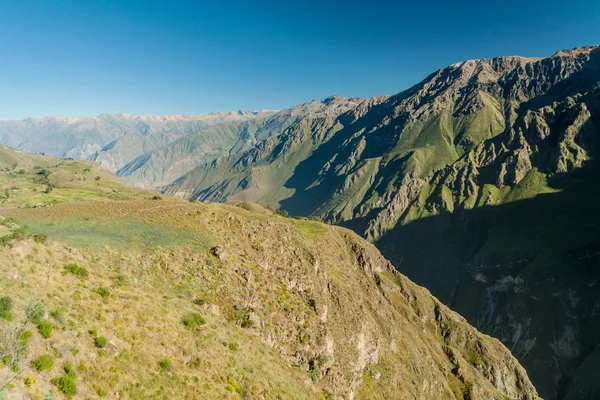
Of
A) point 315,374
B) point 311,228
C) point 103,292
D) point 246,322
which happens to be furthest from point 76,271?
point 311,228

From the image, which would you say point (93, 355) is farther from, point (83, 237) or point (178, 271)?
point (83, 237)

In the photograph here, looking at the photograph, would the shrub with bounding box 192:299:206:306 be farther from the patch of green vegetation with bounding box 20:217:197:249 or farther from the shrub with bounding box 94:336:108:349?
the shrub with bounding box 94:336:108:349

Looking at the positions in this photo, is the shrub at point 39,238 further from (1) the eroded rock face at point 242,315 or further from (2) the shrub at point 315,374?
(2) the shrub at point 315,374

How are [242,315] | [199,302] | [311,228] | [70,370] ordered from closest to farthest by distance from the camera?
[70,370] < [199,302] < [242,315] < [311,228]

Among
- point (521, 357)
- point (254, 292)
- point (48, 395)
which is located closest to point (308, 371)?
point (254, 292)

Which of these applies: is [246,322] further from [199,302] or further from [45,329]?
[45,329]

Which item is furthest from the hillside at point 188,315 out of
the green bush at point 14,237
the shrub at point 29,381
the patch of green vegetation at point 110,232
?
the patch of green vegetation at point 110,232

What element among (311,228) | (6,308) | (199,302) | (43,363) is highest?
(311,228)

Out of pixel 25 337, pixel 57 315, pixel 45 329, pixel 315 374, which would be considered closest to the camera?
pixel 25 337
